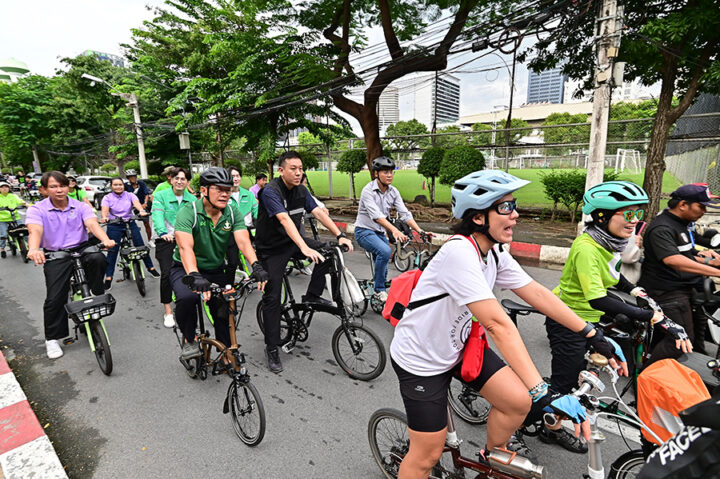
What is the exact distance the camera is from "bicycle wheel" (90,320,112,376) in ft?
12.3

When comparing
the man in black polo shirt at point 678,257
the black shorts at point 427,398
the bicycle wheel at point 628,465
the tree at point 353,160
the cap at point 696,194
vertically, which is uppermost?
the tree at point 353,160

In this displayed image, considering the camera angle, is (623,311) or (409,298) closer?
(409,298)

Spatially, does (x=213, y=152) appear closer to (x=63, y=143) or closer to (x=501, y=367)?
(x=63, y=143)

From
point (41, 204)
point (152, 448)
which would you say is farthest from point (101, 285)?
point (152, 448)

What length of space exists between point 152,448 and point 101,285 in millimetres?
2537

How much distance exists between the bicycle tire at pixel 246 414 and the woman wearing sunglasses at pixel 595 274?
200 cm

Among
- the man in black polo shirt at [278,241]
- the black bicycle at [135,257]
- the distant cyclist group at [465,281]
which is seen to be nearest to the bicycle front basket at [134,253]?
the black bicycle at [135,257]

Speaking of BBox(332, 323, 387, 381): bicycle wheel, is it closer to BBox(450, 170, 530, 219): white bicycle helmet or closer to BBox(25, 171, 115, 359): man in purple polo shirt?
BBox(450, 170, 530, 219): white bicycle helmet

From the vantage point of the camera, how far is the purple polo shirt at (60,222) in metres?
4.06

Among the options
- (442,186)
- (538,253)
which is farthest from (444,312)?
(442,186)

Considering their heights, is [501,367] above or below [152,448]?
above

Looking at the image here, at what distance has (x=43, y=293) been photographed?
6562mm

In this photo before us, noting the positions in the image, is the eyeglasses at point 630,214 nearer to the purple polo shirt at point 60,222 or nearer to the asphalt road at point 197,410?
the asphalt road at point 197,410

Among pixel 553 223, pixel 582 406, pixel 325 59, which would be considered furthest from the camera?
pixel 325 59
